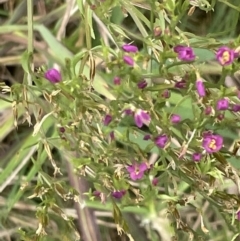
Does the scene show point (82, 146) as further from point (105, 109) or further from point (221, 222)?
point (221, 222)

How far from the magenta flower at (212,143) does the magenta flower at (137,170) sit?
0.24 feet

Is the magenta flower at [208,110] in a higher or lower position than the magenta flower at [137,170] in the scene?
higher

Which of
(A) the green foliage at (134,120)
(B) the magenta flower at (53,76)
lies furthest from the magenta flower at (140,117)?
(B) the magenta flower at (53,76)

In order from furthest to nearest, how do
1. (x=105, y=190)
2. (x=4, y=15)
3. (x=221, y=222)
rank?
(x=4, y=15)
(x=221, y=222)
(x=105, y=190)

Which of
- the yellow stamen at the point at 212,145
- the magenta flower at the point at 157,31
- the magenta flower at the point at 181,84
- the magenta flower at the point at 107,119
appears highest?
the magenta flower at the point at 157,31

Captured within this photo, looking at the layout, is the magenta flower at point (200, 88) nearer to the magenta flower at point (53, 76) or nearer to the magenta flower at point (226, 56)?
the magenta flower at point (226, 56)

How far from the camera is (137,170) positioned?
0.68 m

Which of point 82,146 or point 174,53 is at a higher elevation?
point 174,53

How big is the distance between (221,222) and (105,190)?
487 mm

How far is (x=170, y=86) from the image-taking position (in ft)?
2.12

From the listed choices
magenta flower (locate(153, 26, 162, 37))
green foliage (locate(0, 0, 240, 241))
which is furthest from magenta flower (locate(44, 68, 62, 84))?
magenta flower (locate(153, 26, 162, 37))

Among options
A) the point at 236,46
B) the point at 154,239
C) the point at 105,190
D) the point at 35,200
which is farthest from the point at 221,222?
the point at 236,46

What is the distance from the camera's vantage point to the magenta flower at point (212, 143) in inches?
25.2

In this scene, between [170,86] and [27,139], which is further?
[27,139]
